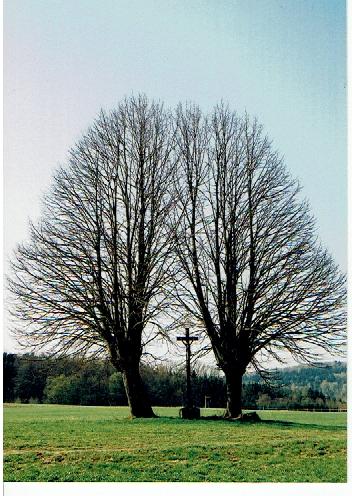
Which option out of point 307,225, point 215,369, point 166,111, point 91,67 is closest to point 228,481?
point 215,369

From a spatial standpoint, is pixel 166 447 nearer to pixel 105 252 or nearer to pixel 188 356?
pixel 188 356

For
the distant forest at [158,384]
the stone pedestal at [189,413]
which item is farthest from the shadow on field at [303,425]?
the stone pedestal at [189,413]

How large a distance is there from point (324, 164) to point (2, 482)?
4530 millimetres

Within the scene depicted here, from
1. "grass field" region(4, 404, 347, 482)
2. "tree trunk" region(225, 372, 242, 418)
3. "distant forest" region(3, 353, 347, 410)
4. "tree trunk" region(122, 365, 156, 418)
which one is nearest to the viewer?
"grass field" region(4, 404, 347, 482)

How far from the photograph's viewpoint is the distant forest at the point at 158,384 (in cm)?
789

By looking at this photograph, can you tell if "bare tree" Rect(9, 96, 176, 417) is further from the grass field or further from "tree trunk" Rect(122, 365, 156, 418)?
the grass field

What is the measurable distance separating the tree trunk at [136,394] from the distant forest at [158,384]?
0.07m

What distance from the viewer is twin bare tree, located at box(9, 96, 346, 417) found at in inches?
320

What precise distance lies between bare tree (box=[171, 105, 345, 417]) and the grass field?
0.53 m

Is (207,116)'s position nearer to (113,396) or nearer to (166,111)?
(166,111)

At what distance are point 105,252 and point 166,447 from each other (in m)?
2.31

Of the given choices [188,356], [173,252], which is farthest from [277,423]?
[173,252]

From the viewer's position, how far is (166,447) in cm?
746

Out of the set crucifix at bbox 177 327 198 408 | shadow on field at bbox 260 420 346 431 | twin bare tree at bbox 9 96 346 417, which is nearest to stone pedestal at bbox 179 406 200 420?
crucifix at bbox 177 327 198 408
